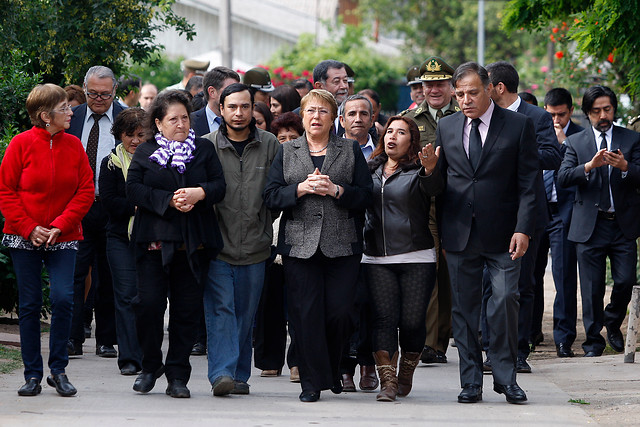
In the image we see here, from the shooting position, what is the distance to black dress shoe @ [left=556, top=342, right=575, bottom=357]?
417 inches

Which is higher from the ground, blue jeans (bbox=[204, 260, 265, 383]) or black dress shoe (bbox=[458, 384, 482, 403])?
blue jeans (bbox=[204, 260, 265, 383])

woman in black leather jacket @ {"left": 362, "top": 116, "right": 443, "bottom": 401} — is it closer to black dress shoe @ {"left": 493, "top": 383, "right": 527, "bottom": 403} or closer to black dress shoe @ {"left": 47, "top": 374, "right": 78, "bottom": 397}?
black dress shoe @ {"left": 493, "top": 383, "right": 527, "bottom": 403}

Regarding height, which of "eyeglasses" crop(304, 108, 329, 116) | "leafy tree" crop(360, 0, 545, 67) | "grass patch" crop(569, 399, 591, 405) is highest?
"leafy tree" crop(360, 0, 545, 67)

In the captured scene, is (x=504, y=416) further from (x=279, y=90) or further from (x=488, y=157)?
(x=279, y=90)

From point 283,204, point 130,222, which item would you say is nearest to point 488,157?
point 283,204

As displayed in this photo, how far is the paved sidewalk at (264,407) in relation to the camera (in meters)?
7.12

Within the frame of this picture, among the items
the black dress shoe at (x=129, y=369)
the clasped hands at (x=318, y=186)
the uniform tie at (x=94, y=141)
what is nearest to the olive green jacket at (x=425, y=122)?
the clasped hands at (x=318, y=186)

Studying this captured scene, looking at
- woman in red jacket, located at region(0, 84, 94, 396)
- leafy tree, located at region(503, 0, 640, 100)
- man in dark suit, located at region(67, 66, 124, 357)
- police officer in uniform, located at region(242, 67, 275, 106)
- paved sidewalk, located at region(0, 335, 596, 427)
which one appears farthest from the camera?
police officer in uniform, located at region(242, 67, 275, 106)

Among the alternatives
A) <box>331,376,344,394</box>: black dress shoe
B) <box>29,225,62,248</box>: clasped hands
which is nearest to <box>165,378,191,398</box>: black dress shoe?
<box>331,376,344,394</box>: black dress shoe

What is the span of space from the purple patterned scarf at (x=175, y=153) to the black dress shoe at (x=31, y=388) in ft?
5.41

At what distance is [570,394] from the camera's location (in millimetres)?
8484

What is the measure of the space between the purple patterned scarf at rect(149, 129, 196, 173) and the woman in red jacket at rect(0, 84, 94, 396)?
63 centimetres

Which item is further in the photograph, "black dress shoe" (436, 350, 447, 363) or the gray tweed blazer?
"black dress shoe" (436, 350, 447, 363)

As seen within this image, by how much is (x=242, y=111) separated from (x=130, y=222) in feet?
4.61
